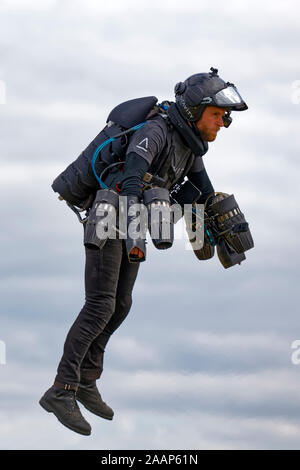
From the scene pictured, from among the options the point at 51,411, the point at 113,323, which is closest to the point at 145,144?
the point at 113,323

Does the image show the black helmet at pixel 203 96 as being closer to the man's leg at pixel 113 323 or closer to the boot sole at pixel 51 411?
the man's leg at pixel 113 323

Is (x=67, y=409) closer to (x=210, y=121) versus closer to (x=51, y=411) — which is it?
(x=51, y=411)

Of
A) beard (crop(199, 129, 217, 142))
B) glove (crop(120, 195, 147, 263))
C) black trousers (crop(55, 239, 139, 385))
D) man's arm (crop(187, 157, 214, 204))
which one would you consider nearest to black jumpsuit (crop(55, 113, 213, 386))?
black trousers (crop(55, 239, 139, 385))

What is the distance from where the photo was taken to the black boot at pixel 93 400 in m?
13.6

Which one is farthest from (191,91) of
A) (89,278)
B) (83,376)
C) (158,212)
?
Answer: (83,376)

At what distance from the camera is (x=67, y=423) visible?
13.1m

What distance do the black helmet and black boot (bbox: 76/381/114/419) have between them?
3.24m

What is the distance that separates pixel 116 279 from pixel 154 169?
4.15 ft

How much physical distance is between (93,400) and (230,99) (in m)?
3.73

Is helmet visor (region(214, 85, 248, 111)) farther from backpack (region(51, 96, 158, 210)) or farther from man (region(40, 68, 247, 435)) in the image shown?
backpack (region(51, 96, 158, 210))

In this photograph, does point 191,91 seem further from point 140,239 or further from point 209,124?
point 140,239

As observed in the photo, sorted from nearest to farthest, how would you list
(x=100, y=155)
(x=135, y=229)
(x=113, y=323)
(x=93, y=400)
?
(x=135, y=229), (x=100, y=155), (x=113, y=323), (x=93, y=400)

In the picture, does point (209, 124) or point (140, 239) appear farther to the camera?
point (209, 124)

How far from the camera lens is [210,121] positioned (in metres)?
13.2
